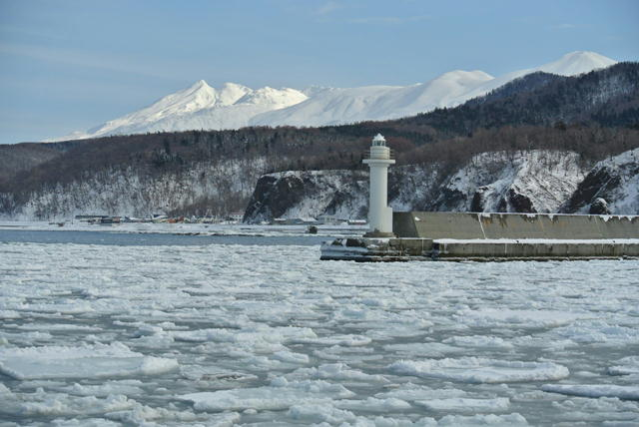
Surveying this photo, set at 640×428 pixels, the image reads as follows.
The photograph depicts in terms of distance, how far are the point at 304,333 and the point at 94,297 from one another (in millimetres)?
7189

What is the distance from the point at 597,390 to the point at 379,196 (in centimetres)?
2939

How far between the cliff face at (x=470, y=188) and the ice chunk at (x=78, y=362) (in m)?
94.6

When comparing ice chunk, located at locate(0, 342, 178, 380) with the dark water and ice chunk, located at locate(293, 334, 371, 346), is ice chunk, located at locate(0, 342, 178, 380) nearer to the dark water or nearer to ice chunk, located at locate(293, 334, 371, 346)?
ice chunk, located at locate(293, 334, 371, 346)

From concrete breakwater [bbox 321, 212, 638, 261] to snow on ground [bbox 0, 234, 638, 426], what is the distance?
46.7ft

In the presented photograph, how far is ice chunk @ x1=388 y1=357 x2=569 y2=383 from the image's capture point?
35.2ft

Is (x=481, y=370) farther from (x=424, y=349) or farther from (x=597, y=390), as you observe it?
(x=424, y=349)

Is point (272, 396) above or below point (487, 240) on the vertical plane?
below

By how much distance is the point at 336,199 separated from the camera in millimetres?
185125

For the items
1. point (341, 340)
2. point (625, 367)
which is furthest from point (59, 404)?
point (625, 367)

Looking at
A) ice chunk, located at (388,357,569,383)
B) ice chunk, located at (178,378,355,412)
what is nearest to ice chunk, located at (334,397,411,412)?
ice chunk, located at (178,378,355,412)

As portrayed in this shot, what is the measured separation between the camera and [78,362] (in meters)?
11.4

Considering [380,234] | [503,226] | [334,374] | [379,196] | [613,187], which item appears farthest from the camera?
[613,187]

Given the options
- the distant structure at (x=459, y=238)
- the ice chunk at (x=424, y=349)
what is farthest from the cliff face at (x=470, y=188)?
the ice chunk at (x=424, y=349)

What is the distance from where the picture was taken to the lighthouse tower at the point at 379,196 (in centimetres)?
3869
